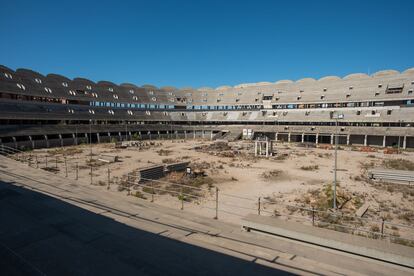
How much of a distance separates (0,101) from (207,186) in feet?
160

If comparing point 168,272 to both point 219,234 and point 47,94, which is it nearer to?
point 219,234

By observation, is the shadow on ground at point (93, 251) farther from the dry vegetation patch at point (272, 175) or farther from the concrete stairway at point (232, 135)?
the concrete stairway at point (232, 135)

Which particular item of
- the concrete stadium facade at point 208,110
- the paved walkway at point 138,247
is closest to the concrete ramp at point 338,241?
the paved walkway at point 138,247

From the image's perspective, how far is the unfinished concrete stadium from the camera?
7.78m

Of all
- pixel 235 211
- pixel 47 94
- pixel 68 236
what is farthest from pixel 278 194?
pixel 47 94

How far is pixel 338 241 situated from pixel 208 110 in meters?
78.2

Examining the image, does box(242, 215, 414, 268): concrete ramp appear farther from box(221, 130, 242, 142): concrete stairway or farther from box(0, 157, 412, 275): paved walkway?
box(221, 130, 242, 142): concrete stairway

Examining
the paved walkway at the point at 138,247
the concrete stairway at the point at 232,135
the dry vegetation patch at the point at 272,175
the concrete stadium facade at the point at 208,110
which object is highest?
the concrete stadium facade at the point at 208,110

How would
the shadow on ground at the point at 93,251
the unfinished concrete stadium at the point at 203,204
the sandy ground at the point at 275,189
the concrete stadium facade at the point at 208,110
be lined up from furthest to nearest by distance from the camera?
1. the concrete stadium facade at the point at 208,110
2. the sandy ground at the point at 275,189
3. the unfinished concrete stadium at the point at 203,204
4. the shadow on ground at the point at 93,251

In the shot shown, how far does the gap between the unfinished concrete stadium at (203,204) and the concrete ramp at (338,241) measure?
0.14 feet

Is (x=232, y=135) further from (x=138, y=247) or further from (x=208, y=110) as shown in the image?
(x=138, y=247)

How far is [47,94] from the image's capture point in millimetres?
56219

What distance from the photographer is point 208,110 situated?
85.7 m

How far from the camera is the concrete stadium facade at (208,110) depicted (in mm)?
50688
